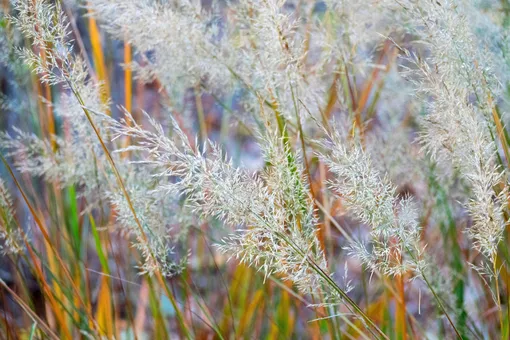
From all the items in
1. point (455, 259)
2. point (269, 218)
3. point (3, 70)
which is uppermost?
point (269, 218)

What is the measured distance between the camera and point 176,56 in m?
0.99

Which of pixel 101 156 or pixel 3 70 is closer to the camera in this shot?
pixel 101 156

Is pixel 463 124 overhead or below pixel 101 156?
overhead

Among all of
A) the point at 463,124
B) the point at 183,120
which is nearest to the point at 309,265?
the point at 463,124

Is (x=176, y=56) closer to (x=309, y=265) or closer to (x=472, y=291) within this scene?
(x=309, y=265)

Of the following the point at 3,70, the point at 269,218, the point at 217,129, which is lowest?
the point at 217,129

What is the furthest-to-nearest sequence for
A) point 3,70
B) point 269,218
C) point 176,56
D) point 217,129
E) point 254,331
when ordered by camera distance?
1. point 217,129
2. point 3,70
3. point 254,331
4. point 176,56
5. point 269,218

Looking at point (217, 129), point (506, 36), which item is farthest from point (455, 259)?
point (217, 129)

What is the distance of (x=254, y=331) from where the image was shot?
1220 mm

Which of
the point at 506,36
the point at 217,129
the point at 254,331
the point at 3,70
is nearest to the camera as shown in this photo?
the point at 506,36

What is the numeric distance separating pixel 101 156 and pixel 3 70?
1.13 meters

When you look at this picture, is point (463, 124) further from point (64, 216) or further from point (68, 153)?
point (64, 216)

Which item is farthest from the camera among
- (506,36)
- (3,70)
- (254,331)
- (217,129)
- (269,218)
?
(217,129)

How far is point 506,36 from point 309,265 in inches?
19.6
